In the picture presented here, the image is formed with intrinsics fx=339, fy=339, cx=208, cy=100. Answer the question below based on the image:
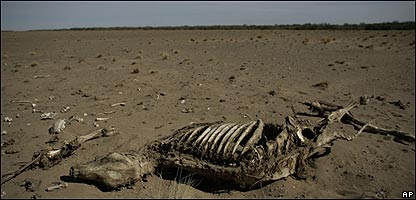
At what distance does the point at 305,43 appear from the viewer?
61.5 ft

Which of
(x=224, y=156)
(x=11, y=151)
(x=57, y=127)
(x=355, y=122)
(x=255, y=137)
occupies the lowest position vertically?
(x=11, y=151)

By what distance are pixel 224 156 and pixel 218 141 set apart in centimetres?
29

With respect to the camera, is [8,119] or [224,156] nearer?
[224,156]

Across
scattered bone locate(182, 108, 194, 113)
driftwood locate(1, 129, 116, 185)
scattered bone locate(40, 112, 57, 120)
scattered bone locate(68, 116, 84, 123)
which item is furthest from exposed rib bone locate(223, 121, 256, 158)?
scattered bone locate(40, 112, 57, 120)

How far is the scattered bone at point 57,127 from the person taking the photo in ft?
17.0

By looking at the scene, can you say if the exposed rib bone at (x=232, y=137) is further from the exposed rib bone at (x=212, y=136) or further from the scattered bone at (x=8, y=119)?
the scattered bone at (x=8, y=119)

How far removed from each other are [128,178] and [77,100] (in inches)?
167

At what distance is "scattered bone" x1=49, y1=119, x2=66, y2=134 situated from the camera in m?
5.17

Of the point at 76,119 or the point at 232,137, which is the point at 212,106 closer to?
the point at 76,119

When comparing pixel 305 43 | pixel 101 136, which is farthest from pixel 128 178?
pixel 305 43

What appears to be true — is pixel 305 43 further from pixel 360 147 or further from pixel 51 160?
pixel 51 160

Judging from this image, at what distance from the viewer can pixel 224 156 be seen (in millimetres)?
3395

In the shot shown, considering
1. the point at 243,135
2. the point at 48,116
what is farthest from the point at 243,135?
the point at 48,116

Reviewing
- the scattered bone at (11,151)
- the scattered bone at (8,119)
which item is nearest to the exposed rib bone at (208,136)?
the scattered bone at (11,151)
